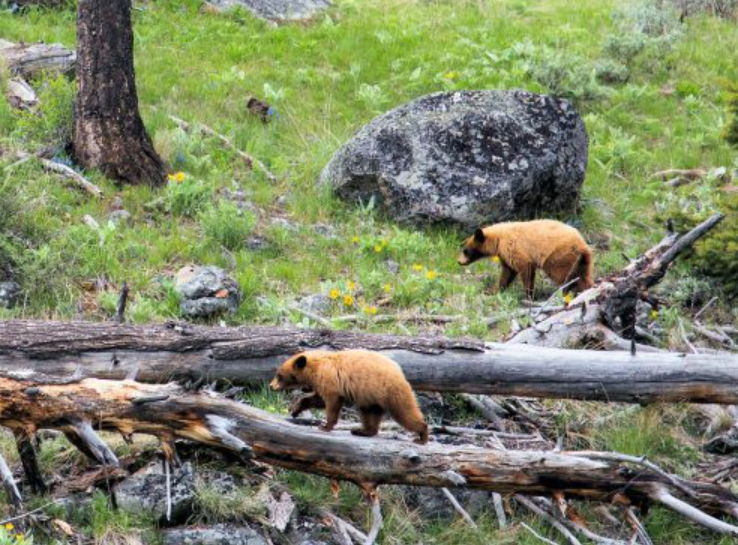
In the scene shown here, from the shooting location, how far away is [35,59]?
14.2 metres

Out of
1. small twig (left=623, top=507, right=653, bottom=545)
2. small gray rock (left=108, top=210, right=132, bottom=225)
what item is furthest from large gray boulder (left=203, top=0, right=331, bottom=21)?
small twig (left=623, top=507, right=653, bottom=545)

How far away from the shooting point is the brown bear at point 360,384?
6.62m

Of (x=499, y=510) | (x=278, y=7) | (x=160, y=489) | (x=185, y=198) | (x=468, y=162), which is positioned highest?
(x=278, y=7)

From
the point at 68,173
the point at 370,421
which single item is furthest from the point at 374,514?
the point at 68,173

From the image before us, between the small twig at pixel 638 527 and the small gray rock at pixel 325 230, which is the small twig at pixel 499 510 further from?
the small gray rock at pixel 325 230

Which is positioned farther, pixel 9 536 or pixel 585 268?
pixel 585 268

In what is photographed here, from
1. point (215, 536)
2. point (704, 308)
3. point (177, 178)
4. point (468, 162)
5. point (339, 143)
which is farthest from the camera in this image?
point (339, 143)

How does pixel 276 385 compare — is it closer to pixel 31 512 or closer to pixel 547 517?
pixel 31 512

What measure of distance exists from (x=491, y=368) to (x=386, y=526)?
1.30m

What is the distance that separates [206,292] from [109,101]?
10.9ft

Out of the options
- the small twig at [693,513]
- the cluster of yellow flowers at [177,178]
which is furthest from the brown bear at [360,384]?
the cluster of yellow flowers at [177,178]

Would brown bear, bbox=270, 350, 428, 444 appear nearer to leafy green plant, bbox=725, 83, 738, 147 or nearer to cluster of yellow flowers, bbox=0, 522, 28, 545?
cluster of yellow flowers, bbox=0, 522, 28, 545

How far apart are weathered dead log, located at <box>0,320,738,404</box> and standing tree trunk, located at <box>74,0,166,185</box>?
16.2ft

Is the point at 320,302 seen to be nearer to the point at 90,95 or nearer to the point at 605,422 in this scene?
the point at 605,422
